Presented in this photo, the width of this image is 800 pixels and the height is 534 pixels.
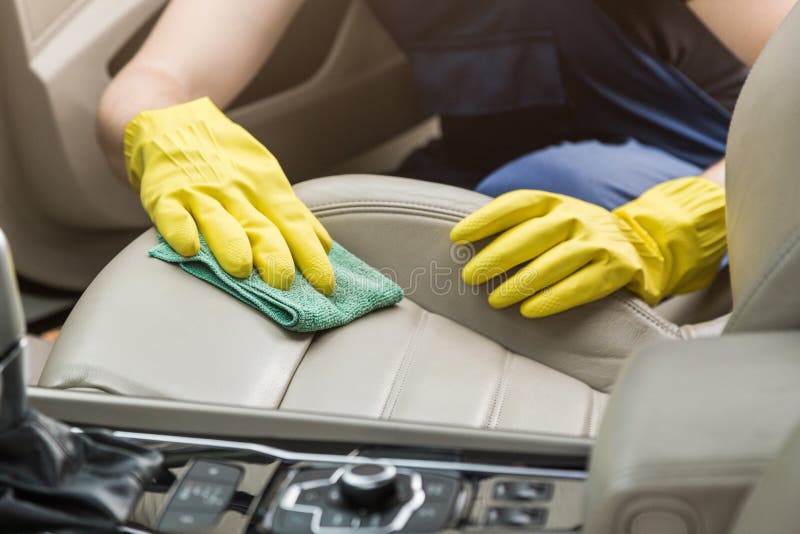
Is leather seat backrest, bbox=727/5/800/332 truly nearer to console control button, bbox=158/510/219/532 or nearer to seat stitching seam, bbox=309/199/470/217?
seat stitching seam, bbox=309/199/470/217

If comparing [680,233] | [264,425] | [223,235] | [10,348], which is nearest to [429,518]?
[264,425]

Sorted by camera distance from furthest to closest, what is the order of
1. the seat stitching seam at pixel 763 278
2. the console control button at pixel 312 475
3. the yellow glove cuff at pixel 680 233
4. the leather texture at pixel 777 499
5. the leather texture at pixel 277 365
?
the yellow glove cuff at pixel 680 233 < the leather texture at pixel 277 365 < the seat stitching seam at pixel 763 278 < the console control button at pixel 312 475 < the leather texture at pixel 777 499

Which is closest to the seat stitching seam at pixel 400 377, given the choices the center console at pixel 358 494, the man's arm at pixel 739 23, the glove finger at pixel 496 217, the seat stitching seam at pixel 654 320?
the glove finger at pixel 496 217

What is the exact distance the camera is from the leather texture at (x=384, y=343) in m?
0.87

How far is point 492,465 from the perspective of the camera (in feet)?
1.85

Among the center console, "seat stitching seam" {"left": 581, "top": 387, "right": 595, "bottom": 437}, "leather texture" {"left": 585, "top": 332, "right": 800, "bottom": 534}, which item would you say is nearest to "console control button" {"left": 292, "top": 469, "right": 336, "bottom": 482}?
the center console

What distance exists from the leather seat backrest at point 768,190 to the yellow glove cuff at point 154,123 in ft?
1.93

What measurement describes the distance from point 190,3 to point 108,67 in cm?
18

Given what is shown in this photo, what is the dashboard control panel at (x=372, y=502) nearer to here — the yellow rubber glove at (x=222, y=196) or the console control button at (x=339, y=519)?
the console control button at (x=339, y=519)

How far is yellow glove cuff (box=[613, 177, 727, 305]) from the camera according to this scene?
3.59 ft

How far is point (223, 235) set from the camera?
97 cm

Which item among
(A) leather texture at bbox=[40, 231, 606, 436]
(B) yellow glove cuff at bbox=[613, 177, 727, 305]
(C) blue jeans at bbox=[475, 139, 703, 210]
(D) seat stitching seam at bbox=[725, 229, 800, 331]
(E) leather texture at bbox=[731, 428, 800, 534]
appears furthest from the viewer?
(C) blue jeans at bbox=[475, 139, 703, 210]

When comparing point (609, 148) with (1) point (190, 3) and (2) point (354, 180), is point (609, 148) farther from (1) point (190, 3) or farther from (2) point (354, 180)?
(1) point (190, 3)

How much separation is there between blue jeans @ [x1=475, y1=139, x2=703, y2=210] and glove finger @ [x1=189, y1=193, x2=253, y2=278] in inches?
14.2
